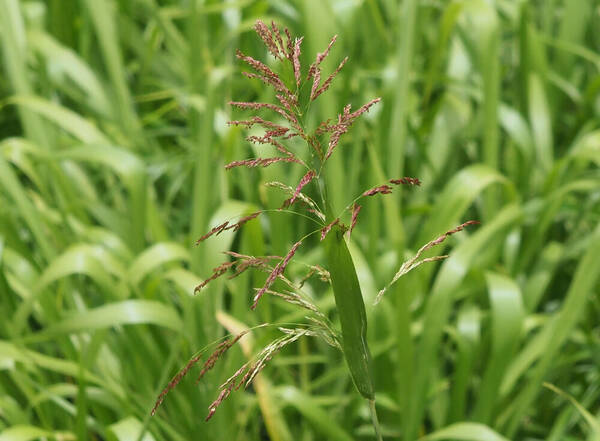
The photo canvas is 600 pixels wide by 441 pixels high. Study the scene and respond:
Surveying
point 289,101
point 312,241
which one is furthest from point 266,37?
point 312,241

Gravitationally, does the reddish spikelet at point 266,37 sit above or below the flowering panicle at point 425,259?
above

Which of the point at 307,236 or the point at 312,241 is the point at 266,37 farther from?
the point at 312,241

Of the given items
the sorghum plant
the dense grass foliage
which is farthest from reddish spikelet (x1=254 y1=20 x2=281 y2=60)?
the dense grass foliage

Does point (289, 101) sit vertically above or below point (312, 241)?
above

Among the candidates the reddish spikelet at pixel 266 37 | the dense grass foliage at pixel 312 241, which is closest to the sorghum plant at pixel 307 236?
the reddish spikelet at pixel 266 37

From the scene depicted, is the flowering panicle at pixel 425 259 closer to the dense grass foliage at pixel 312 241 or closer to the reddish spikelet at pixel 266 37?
the reddish spikelet at pixel 266 37

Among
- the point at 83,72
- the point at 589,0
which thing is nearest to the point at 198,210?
the point at 83,72

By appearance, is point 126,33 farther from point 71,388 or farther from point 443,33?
point 71,388

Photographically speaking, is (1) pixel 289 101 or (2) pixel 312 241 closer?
(1) pixel 289 101

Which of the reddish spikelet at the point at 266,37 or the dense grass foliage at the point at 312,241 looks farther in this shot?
the dense grass foliage at the point at 312,241
